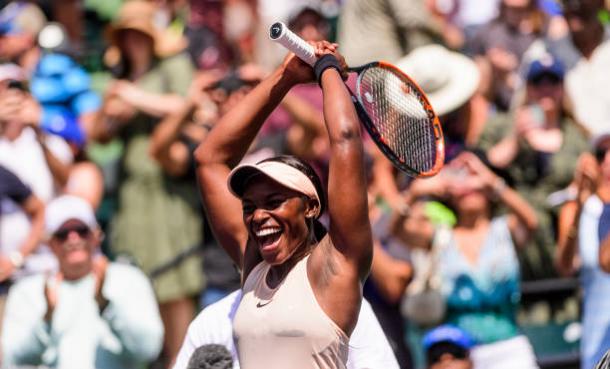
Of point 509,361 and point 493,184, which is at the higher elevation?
point 493,184

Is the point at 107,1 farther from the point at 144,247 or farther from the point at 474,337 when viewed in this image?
the point at 474,337

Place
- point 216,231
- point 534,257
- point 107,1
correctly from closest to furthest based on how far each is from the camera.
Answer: point 216,231
point 534,257
point 107,1

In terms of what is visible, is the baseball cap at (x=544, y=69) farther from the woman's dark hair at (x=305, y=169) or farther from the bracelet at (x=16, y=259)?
the woman's dark hair at (x=305, y=169)

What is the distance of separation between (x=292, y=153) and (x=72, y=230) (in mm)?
1952

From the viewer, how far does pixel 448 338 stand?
25.3ft

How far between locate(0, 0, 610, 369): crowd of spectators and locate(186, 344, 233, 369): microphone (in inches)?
5.6

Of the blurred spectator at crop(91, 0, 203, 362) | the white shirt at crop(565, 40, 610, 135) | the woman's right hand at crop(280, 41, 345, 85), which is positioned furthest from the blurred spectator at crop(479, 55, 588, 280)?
the woman's right hand at crop(280, 41, 345, 85)

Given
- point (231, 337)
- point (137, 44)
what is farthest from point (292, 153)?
point (231, 337)

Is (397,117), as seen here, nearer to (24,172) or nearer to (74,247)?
(74,247)

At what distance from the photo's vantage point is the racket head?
5527 millimetres

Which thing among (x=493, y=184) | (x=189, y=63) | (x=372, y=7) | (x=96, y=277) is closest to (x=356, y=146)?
(x=96, y=277)

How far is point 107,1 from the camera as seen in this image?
40.7 ft

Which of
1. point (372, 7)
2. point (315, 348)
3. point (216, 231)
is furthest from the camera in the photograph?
point (372, 7)

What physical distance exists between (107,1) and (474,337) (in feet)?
17.3
